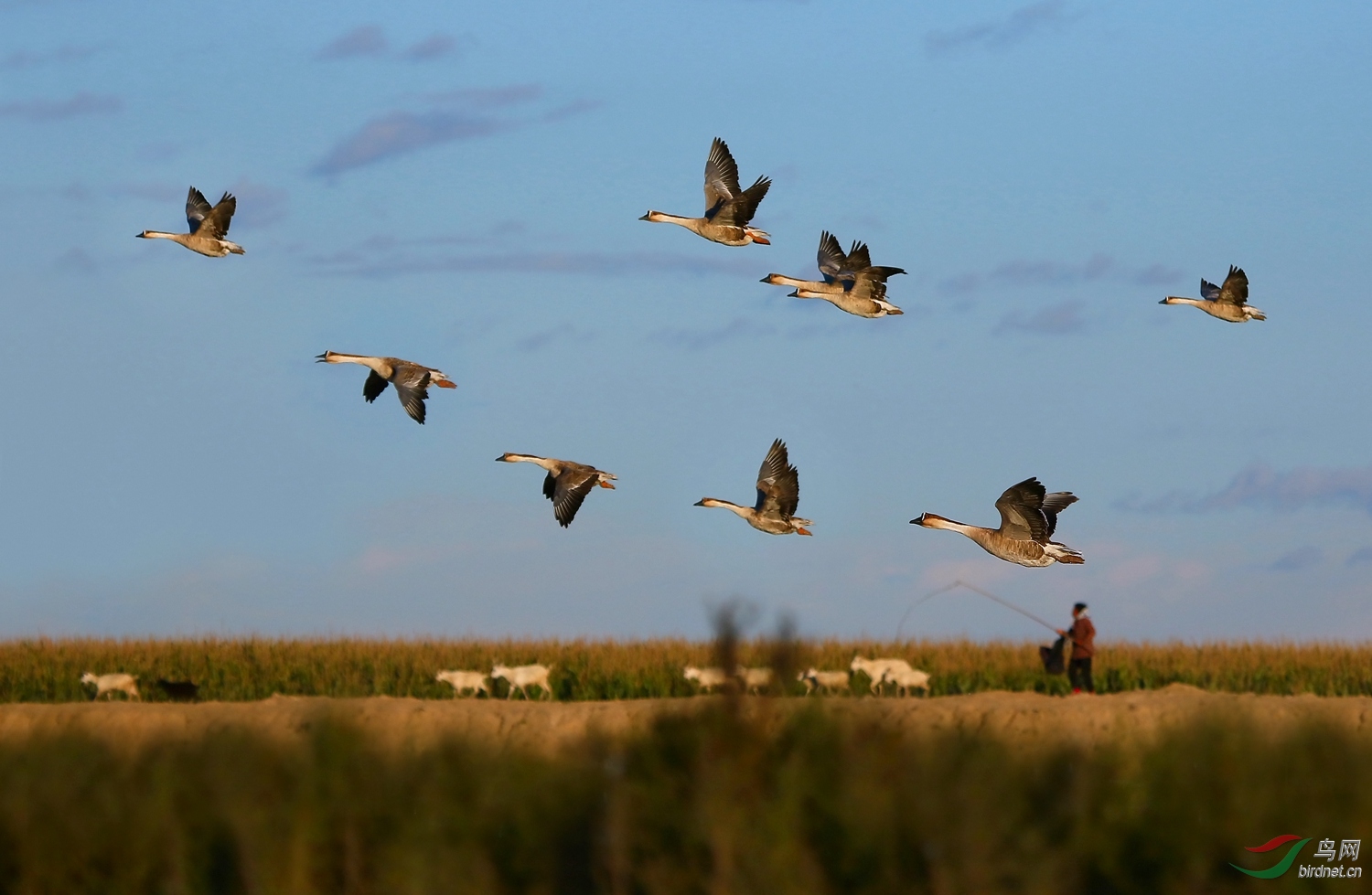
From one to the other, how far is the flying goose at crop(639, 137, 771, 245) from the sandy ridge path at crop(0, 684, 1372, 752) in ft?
20.6

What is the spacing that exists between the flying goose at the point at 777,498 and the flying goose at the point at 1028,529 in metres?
2.69

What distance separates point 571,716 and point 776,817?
11.2 meters

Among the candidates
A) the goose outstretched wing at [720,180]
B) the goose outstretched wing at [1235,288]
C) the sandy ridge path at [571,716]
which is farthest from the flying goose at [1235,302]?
the goose outstretched wing at [720,180]

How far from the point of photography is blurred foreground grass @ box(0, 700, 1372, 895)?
1340 cm

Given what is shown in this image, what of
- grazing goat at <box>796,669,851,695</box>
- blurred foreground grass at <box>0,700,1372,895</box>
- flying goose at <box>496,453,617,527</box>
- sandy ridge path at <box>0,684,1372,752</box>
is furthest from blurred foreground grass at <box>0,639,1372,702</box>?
blurred foreground grass at <box>0,700,1372,895</box>

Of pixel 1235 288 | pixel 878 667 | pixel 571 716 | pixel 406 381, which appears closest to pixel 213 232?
pixel 406 381

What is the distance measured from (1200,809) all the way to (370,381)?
13274mm

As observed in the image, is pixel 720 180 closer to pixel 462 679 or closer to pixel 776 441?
pixel 776 441

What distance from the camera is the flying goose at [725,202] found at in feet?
73.9

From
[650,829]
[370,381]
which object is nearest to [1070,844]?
[650,829]

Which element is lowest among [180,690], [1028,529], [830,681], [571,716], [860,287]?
[571,716]

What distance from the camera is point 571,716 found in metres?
24.3

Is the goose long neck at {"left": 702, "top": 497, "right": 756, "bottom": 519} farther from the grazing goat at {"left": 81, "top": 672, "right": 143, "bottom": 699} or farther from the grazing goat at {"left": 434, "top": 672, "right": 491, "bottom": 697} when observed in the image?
the grazing goat at {"left": 81, "top": 672, "right": 143, "bottom": 699}

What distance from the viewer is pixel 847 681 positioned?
2844 cm
